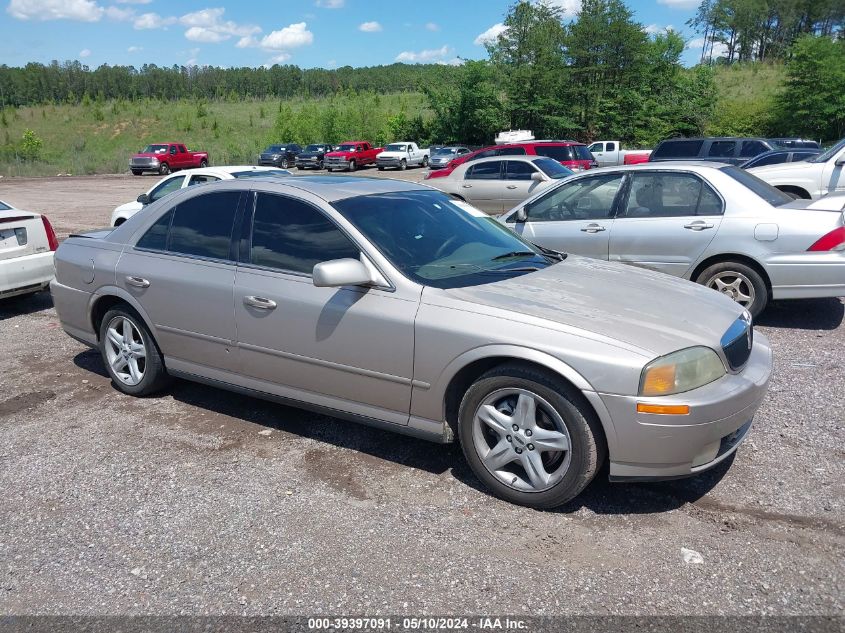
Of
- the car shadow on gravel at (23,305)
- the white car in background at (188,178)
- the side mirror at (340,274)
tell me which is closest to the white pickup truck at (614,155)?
the white car in background at (188,178)

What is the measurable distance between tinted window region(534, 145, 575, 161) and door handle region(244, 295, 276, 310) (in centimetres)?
1757

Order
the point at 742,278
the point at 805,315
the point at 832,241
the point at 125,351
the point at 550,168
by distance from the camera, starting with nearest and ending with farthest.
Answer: the point at 125,351 → the point at 832,241 → the point at 742,278 → the point at 805,315 → the point at 550,168

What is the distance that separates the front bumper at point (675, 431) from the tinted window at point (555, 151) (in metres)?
18.0

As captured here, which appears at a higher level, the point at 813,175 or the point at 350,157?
the point at 813,175

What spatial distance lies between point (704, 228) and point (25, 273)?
23.0ft

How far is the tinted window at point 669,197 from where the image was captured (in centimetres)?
679

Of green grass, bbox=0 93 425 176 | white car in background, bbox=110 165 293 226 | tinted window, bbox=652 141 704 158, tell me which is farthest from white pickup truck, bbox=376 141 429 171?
white car in background, bbox=110 165 293 226

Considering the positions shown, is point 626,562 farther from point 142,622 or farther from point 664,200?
point 664,200

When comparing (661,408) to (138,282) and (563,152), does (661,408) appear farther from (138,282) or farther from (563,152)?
(563,152)

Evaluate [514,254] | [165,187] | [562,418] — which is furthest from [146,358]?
[165,187]

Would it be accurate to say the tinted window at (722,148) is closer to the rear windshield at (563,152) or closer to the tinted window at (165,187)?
the rear windshield at (563,152)

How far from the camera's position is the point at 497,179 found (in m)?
15.6

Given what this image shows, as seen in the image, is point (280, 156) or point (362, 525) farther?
point (280, 156)

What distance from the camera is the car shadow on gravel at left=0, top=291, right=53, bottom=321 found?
810 cm
